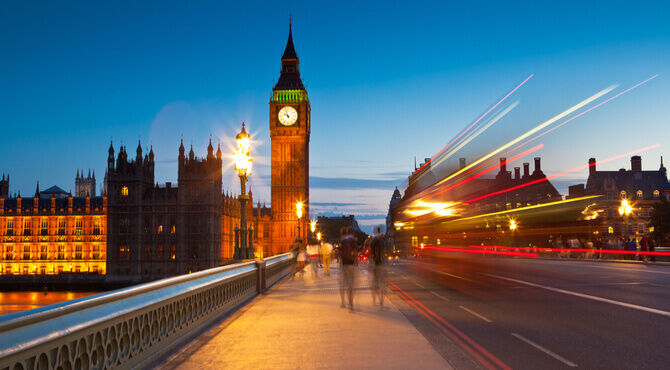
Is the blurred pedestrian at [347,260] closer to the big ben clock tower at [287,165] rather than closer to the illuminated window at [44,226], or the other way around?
the big ben clock tower at [287,165]

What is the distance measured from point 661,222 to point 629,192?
37.5m

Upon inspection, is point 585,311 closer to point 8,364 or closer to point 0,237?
point 8,364

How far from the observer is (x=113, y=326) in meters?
7.09

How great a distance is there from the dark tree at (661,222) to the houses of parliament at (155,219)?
255 ft

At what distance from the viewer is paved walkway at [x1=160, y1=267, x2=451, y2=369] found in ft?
27.7

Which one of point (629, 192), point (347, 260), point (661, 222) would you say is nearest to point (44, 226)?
point (629, 192)

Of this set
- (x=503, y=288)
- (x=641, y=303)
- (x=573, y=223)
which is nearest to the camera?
(x=641, y=303)

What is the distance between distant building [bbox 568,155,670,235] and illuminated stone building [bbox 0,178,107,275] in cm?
11123

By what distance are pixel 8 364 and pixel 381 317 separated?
31.5ft

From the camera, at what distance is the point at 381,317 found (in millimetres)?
13367

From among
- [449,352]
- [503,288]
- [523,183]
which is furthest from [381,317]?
[523,183]

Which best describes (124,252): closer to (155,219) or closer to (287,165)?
(155,219)

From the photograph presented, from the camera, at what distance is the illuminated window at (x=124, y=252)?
129250 millimetres

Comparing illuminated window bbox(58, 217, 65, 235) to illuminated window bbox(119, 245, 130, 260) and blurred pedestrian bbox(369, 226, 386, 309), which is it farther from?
blurred pedestrian bbox(369, 226, 386, 309)
